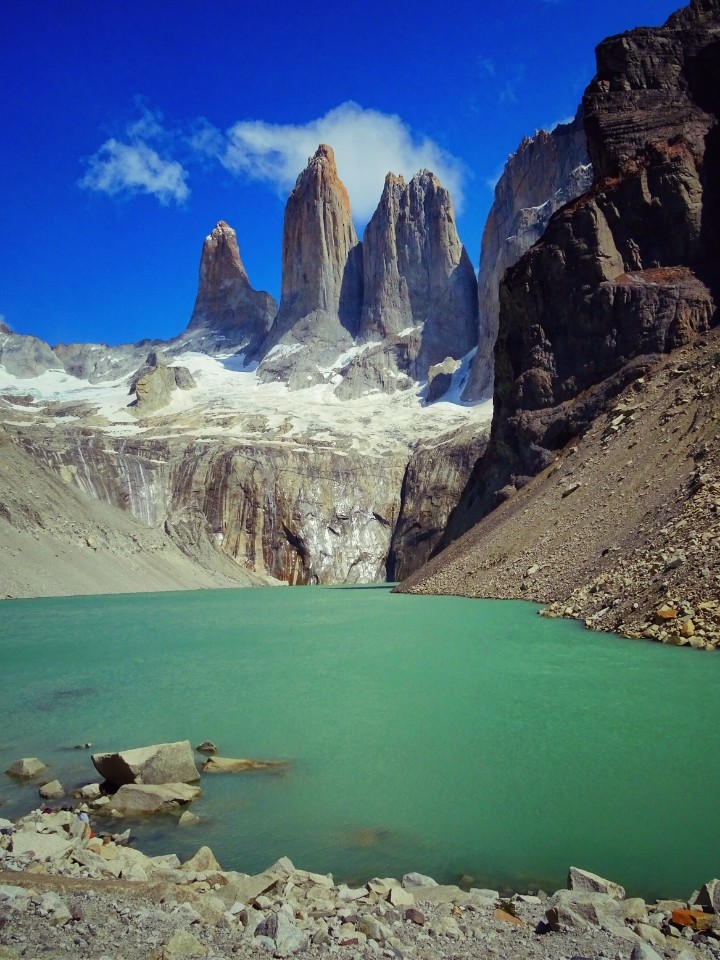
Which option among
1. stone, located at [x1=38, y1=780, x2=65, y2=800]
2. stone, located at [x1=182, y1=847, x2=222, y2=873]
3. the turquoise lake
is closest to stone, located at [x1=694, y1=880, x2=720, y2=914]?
the turquoise lake

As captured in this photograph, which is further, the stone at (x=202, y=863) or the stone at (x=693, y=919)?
the stone at (x=202, y=863)

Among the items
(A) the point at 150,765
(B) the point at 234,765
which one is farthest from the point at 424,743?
(A) the point at 150,765

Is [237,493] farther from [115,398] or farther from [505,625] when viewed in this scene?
[505,625]

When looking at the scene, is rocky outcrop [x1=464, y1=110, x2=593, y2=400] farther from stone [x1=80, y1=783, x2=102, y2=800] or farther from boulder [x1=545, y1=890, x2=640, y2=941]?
boulder [x1=545, y1=890, x2=640, y2=941]

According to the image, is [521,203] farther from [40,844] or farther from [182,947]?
[182,947]

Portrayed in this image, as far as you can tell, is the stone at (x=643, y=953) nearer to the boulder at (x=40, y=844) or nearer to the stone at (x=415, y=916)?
the stone at (x=415, y=916)

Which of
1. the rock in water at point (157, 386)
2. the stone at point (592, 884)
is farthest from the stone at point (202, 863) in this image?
the rock in water at point (157, 386)
